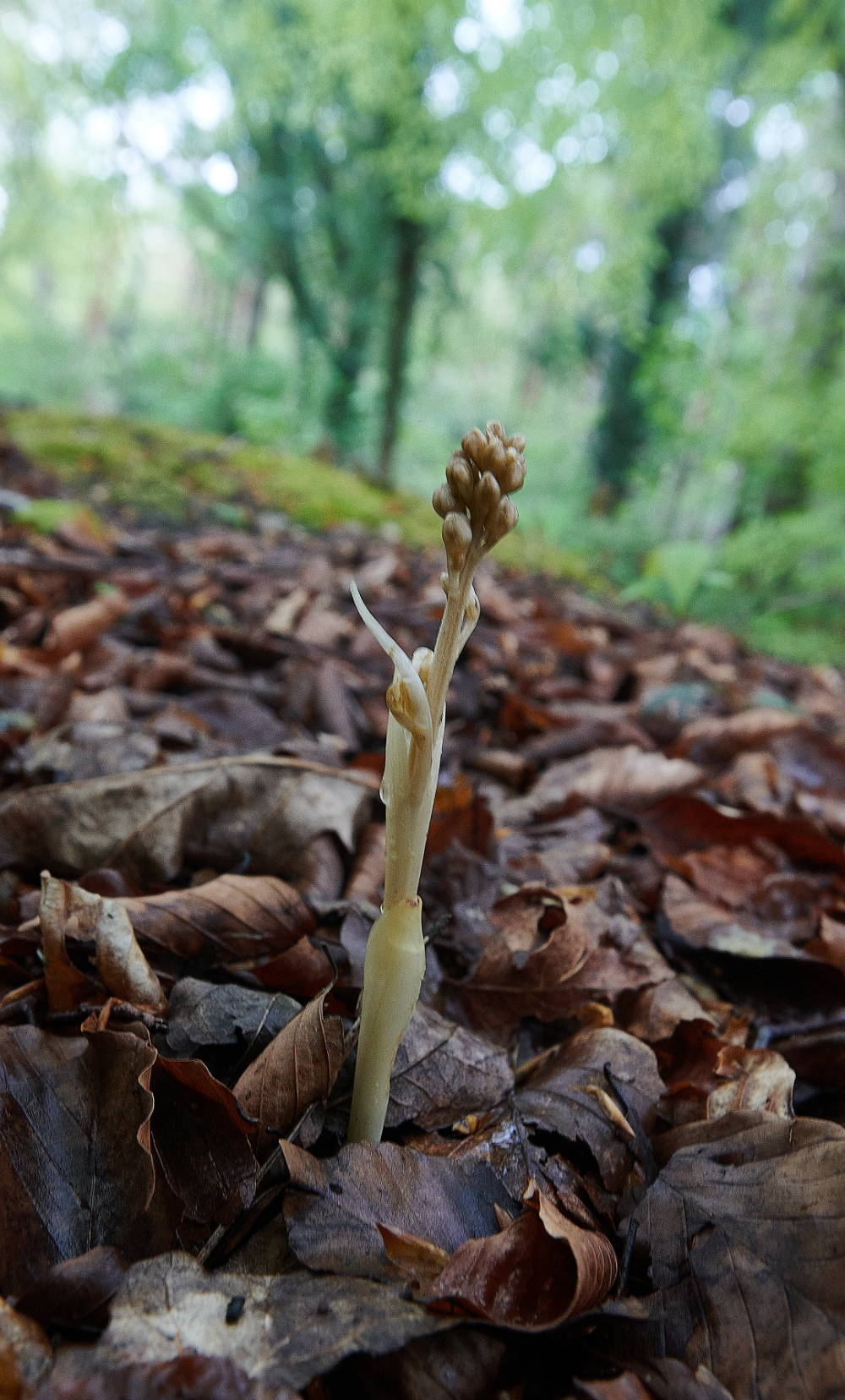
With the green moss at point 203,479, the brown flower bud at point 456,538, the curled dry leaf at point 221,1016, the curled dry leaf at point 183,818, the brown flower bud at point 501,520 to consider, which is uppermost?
the brown flower bud at point 501,520

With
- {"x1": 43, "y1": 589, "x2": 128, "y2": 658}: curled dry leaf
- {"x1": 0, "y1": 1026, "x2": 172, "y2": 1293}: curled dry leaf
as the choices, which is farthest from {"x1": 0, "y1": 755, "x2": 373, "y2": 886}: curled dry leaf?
{"x1": 43, "y1": 589, "x2": 128, "y2": 658}: curled dry leaf

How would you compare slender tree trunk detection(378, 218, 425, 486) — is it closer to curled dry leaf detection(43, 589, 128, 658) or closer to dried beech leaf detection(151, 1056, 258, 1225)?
curled dry leaf detection(43, 589, 128, 658)

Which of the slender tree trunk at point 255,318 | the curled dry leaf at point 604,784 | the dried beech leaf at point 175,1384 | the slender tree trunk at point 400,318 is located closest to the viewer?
the dried beech leaf at point 175,1384

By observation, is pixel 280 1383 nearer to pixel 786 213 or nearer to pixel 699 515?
pixel 786 213

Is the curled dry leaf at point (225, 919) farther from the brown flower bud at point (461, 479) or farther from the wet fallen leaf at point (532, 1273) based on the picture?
the brown flower bud at point (461, 479)

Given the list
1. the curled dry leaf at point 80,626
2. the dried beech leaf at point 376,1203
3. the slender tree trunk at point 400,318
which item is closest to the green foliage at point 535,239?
the slender tree trunk at point 400,318

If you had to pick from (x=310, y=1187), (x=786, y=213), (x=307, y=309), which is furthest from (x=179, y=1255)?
(x=786, y=213)
